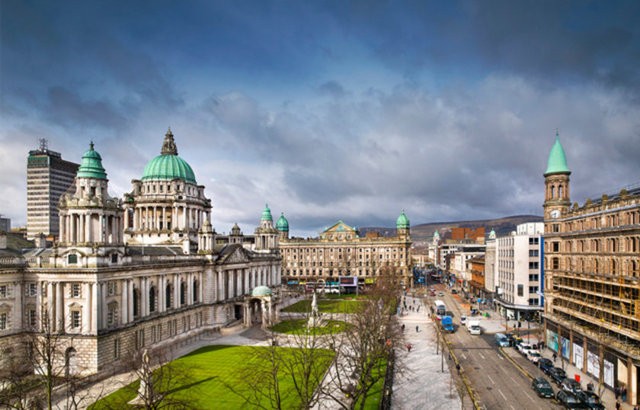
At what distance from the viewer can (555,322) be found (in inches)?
2768

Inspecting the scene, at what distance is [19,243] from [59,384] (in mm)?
28658

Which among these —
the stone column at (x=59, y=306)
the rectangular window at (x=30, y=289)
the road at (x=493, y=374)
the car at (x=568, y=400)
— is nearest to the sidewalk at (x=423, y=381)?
the road at (x=493, y=374)

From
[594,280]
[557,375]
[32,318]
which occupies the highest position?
Answer: [594,280]

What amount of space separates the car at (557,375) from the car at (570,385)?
59 cm

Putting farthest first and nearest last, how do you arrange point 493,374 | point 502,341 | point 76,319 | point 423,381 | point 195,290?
point 195,290 < point 502,341 < point 493,374 < point 76,319 < point 423,381

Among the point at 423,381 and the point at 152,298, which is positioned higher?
the point at 152,298

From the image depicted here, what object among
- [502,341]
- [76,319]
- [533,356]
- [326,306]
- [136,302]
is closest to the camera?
[76,319]

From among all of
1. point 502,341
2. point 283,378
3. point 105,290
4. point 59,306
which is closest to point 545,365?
point 502,341

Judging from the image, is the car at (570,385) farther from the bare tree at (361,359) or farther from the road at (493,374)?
the bare tree at (361,359)

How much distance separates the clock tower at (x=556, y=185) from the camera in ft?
246

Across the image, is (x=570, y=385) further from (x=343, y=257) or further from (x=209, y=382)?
(x=343, y=257)

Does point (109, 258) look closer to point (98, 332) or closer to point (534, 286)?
point (98, 332)

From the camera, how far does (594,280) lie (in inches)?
2340

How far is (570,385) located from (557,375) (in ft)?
13.8
